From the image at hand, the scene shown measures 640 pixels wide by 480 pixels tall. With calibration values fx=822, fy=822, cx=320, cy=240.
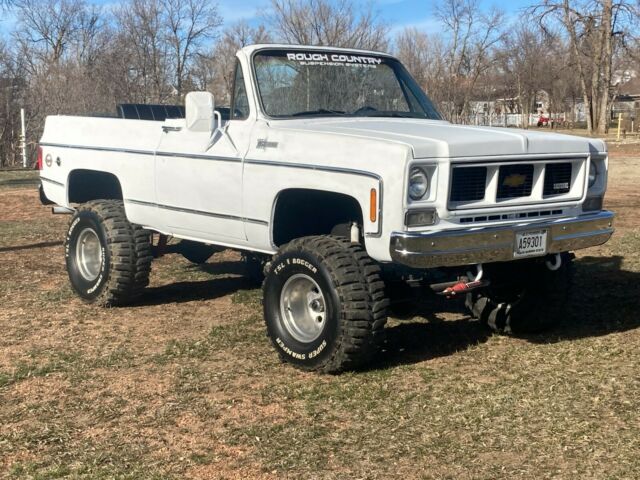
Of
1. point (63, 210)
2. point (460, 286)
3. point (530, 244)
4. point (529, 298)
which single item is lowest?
point (529, 298)

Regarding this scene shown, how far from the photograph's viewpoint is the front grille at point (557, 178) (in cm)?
525

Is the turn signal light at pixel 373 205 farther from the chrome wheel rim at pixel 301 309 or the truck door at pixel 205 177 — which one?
the truck door at pixel 205 177

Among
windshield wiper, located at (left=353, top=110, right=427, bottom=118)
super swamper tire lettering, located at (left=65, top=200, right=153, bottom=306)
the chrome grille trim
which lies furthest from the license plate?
super swamper tire lettering, located at (left=65, top=200, right=153, bottom=306)

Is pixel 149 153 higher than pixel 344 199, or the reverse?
pixel 149 153

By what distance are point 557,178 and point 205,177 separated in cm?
242

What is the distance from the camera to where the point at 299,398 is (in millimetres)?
4711

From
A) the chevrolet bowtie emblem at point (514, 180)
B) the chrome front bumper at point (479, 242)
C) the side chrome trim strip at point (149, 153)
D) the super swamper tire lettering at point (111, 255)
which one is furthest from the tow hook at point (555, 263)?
the super swamper tire lettering at point (111, 255)

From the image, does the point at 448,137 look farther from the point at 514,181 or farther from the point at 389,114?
the point at 389,114

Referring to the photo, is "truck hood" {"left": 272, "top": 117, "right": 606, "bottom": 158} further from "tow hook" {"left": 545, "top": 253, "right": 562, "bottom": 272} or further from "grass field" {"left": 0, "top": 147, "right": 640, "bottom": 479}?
"grass field" {"left": 0, "top": 147, "right": 640, "bottom": 479}

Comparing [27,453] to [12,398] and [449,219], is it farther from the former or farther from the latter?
[449,219]

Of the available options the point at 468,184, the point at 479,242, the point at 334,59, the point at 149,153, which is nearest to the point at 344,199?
the point at 468,184

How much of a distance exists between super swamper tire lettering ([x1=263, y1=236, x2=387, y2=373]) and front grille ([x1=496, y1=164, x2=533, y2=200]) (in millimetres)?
933

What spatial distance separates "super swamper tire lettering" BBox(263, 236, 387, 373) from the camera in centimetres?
482

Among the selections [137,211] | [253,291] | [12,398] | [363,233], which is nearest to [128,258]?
[137,211]
